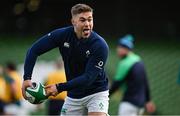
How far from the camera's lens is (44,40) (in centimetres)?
848

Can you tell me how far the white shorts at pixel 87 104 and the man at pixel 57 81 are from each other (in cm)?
459

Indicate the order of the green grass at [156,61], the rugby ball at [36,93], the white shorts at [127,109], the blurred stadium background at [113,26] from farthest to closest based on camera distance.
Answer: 1. the blurred stadium background at [113,26]
2. the green grass at [156,61]
3. the white shorts at [127,109]
4. the rugby ball at [36,93]

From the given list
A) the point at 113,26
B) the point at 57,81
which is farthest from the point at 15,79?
the point at 113,26

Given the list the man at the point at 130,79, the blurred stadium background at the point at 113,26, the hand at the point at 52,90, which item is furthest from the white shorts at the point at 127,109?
the blurred stadium background at the point at 113,26


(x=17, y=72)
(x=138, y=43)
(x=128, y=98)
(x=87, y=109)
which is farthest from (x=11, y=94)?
(x=87, y=109)

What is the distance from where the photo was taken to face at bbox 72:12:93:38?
8164mm

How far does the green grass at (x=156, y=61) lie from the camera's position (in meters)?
16.1

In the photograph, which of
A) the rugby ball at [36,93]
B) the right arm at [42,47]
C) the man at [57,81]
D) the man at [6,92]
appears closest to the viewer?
the rugby ball at [36,93]

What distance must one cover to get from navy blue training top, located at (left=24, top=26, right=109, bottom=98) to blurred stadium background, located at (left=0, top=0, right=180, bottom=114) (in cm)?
841

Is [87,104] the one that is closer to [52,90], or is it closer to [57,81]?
[52,90]

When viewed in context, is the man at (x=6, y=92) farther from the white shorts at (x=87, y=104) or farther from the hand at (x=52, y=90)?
the hand at (x=52, y=90)

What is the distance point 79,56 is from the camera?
332 inches

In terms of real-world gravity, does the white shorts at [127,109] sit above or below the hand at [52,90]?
below

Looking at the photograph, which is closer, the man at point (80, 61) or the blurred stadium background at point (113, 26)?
the man at point (80, 61)
